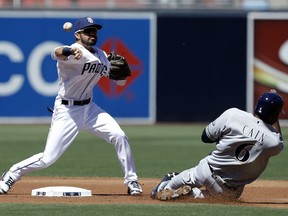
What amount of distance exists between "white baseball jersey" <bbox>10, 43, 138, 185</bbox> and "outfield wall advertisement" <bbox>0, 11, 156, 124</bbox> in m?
11.4

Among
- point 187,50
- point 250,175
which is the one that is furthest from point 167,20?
point 250,175

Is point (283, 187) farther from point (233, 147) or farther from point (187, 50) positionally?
point (187, 50)

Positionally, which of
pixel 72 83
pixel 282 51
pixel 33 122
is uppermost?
pixel 72 83

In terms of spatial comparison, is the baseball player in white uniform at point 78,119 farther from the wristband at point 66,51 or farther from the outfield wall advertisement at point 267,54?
the outfield wall advertisement at point 267,54

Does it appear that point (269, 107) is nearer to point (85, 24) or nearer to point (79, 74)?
point (79, 74)

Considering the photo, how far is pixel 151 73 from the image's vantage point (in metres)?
21.6

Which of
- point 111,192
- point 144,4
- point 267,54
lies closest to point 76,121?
point 111,192

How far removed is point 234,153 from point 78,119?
1766 millimetres

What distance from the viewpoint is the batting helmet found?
→ 27.8 feet

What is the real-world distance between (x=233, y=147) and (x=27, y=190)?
2.84 meters

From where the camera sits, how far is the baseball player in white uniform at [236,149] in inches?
336

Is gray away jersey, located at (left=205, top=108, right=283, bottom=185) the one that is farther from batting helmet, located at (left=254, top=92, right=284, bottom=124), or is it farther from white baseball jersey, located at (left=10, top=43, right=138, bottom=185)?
white baseball jersey, located at (left=10, top=43, right=138, bottom=185)

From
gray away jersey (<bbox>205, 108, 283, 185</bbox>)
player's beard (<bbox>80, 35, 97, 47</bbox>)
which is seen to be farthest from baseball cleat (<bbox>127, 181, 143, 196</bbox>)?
player's beard (<bbox>80, 35, 97, 47</bbox>)

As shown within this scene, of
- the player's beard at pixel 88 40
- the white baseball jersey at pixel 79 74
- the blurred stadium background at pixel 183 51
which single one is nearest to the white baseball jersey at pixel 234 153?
the white baseball jersey at pixel 79 74
